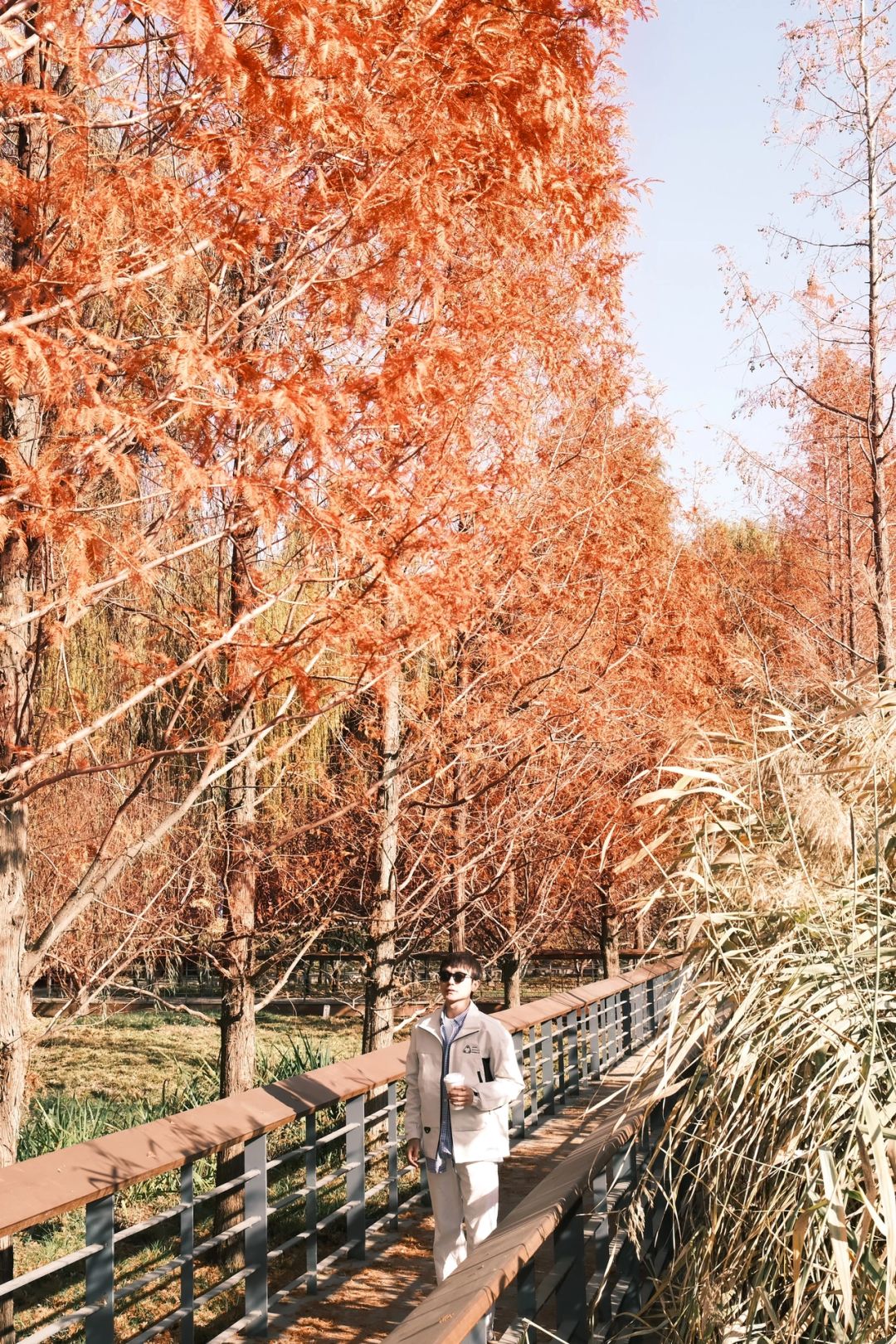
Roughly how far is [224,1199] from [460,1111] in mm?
3074

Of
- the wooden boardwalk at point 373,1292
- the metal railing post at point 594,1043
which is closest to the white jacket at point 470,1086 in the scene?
the wooden boardwalk at point 373,1292

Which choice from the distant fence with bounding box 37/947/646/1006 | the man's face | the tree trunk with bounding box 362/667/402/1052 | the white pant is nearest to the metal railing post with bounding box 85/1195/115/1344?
the white pant

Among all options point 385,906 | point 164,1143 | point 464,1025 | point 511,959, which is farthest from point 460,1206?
point 511,959

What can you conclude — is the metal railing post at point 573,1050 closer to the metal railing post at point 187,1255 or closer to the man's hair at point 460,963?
the man's hair at point 460,963

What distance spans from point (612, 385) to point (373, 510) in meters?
6.76

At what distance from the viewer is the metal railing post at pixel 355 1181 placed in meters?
6.44

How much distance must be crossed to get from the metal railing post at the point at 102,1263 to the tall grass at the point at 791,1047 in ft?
5.80

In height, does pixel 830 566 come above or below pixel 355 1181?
above

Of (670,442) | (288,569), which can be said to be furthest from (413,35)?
(670,442)

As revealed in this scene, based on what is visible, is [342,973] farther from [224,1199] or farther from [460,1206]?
[460,1206]

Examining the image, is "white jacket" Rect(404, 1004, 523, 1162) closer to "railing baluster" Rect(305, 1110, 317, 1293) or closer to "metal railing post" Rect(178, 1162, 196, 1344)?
"railing baluster" Rect(305, 1110, 317, 1293)

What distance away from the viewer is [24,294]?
13.3 ft

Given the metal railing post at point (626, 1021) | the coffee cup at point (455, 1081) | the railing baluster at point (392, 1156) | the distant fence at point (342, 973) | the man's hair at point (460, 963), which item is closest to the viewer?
the coffee cup at point (455, 1081)

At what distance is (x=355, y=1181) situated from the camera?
6434 mm
